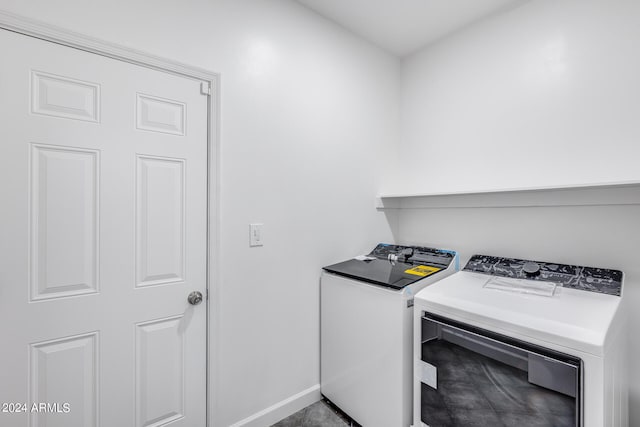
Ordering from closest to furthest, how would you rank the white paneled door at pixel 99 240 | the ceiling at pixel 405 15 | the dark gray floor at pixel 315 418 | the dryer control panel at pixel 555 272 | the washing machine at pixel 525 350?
the washing machine at pixel 525 350
the white paneled door at pixel 99 240
the dryer control panel at pixel 555 272
the dark gray floor at pixel 315 418
the ceiling at pixel 405 15

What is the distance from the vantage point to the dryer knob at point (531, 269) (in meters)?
1.54

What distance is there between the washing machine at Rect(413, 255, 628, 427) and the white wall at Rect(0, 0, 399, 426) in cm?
76

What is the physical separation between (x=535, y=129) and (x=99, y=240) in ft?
7.79

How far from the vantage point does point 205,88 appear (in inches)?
56.4

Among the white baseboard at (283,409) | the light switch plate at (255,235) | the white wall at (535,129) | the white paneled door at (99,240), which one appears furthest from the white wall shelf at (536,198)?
the white paneled door at (99,240)

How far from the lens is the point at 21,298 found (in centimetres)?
105

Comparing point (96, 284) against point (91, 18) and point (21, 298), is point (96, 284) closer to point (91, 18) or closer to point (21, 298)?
point (21, 298)

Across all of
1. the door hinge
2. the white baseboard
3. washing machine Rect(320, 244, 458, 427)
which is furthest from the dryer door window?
the door hinge

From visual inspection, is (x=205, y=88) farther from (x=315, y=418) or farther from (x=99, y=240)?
(x=315, y=418)

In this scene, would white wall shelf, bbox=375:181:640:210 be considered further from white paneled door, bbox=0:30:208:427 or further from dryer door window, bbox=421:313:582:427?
white paneled door, bbox=0:30:208:427

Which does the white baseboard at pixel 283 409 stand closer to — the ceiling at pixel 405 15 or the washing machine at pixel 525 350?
the washing machine at pixel 525 350

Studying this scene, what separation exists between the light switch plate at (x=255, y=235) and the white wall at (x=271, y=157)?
0.03 meters

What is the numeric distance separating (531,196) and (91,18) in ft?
7.77

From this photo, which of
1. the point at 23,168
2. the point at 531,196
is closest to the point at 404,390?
the point at 531,196
